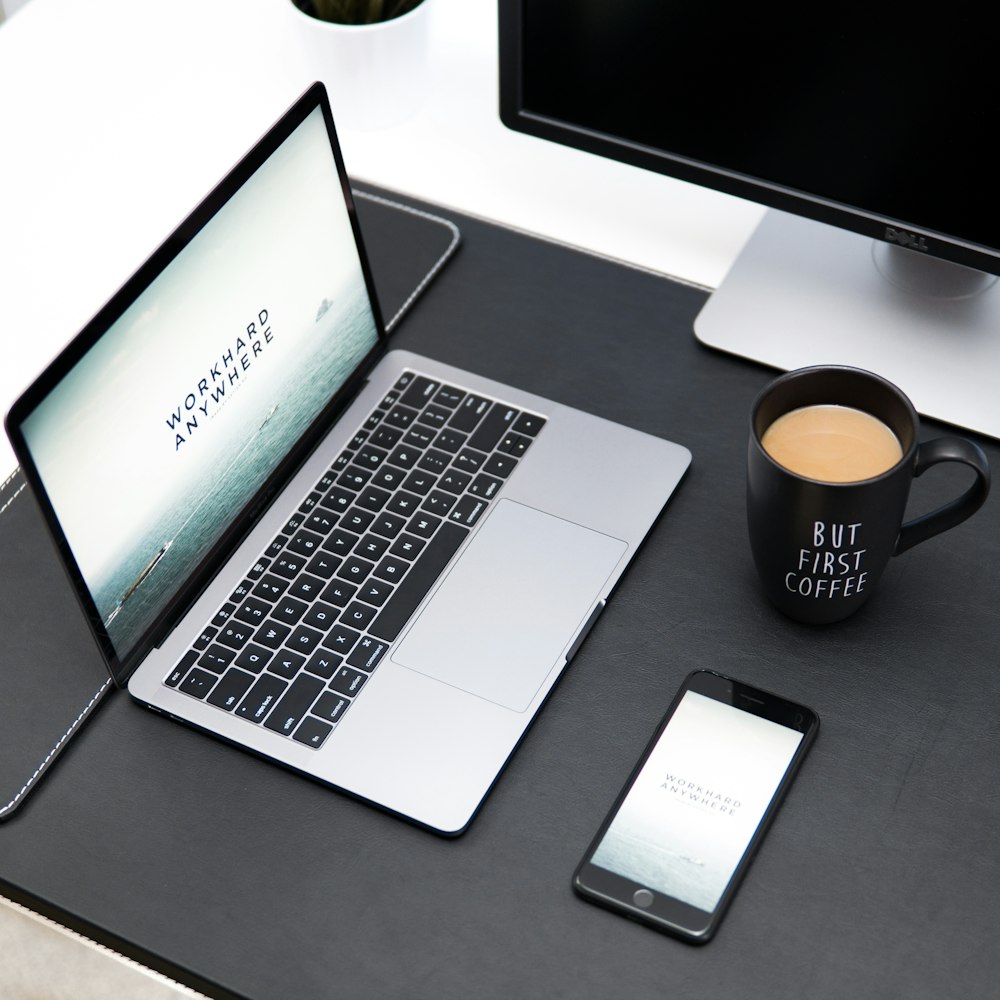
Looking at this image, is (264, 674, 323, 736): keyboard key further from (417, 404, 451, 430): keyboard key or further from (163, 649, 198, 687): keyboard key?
(417, 404, 451, 430): keyboard key

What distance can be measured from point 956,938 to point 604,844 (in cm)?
18

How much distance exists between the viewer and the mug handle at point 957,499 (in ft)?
2.36

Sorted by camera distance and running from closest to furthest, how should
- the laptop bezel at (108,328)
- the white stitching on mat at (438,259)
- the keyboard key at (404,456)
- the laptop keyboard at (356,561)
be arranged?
the laptop bezel at (108,328) → the laptop keyboard at (356,561) → the keyboard key at (404,456) → the white stitching on mat at (438,259)

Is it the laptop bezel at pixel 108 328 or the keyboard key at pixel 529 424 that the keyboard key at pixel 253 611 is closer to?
the laptop bezel at pixel 108 328

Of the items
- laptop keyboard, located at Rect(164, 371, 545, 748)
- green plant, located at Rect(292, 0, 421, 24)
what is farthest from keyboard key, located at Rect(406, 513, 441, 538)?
green plant, located at Rect(292, 0, 421, 24)

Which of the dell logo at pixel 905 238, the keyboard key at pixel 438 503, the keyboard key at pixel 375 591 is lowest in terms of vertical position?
the keyboard key at pixel 375 591

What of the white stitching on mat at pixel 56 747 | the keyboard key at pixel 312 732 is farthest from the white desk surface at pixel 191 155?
the keyboard key at pixel 312 732

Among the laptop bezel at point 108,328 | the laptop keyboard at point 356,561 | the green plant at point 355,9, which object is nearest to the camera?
the laptop bezel at point 108,328

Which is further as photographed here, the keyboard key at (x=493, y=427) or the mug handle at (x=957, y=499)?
the keyboard key at (x=493, y=427)

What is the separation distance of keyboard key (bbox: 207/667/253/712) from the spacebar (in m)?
0.08

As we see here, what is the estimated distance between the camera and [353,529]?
84 centimetres

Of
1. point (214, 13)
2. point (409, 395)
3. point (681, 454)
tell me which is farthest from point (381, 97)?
point (681, 454)

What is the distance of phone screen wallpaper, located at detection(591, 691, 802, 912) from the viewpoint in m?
0.70

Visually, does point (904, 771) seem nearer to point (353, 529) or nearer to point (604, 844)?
point (604, 844)
